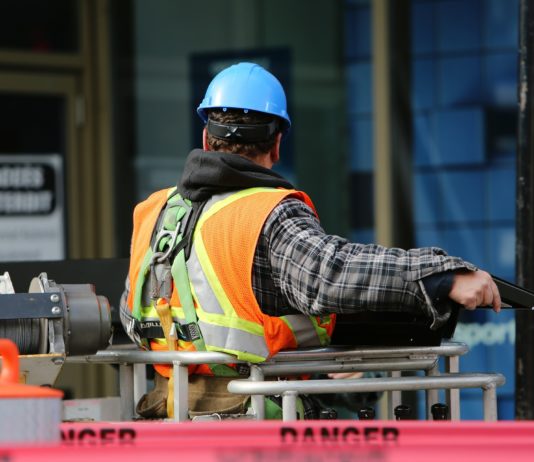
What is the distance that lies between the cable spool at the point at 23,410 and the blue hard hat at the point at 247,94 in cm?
185

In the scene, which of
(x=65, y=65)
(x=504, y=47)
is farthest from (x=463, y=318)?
(x=65, y=65)

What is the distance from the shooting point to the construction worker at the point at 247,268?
3740 millimetres

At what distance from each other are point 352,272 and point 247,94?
2.75ft

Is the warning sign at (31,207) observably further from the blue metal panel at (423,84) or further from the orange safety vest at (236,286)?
the orange safety vest at (236,286)

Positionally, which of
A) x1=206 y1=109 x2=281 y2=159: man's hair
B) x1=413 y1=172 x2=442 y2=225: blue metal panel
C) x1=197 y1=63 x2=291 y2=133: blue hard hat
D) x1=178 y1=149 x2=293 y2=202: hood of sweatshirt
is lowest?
x1=413 y1=172 x2=442 y2=225: blue metal panel

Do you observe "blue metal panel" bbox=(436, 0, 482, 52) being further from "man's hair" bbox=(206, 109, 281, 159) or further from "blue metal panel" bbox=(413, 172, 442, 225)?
"man's hair" bbox=(206, 109, 281, 159)

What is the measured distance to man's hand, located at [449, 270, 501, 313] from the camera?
3.70 m

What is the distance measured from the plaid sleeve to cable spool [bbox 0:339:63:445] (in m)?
1.34

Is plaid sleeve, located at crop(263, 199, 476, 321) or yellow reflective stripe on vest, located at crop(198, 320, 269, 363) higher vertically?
plaid sleeve, located at crop(263, 199, 476, 321)

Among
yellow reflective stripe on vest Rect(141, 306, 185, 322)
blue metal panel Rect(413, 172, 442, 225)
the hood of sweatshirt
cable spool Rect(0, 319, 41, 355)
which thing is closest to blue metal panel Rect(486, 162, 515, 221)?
blue metal panel Rect(413, 172, 442, 225)

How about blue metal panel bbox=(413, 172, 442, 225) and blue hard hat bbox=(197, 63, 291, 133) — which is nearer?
blue hard hat bbox=(197, 63, 291, 133)

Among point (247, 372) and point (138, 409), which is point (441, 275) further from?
point (138, 409)

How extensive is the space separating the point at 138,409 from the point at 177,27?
496 cm

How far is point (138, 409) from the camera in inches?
176
